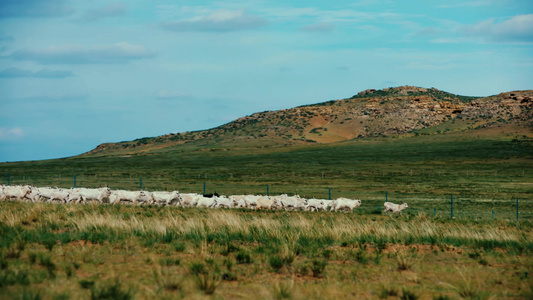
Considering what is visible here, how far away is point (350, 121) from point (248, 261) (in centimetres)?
15768

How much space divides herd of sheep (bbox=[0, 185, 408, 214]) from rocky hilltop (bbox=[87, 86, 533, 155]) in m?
98.2

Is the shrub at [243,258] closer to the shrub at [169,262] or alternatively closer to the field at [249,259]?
the field at [249,259]

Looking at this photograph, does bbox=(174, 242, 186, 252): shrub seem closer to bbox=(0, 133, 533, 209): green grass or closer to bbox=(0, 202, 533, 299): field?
bbox=(0, 202, 533, 299): field

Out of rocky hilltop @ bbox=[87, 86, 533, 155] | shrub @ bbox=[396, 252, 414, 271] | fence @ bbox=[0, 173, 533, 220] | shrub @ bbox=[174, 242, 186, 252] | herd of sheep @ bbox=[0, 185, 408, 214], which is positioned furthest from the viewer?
rocky hilltop @ bbox=[87, 86, 533, 155]

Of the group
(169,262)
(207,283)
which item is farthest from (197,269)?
(207,283)

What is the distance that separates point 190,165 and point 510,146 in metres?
51.0

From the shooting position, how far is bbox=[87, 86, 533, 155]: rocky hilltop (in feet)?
462

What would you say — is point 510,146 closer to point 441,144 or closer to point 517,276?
point 441,144

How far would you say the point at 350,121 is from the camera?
553 feet

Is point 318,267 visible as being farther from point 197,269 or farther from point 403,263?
point 197,269

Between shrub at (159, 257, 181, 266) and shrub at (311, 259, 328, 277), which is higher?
shrub at (159, 257, 181, 266)

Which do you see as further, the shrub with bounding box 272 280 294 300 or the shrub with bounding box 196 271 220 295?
the shrub with bounding box 196 271 220 295

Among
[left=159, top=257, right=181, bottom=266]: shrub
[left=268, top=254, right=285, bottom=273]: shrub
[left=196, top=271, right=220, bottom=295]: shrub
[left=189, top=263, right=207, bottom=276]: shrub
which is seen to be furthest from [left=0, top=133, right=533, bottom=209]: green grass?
[left=196, top=271, right=220, bottom=295]: shrub

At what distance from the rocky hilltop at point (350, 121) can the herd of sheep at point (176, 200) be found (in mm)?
98245
